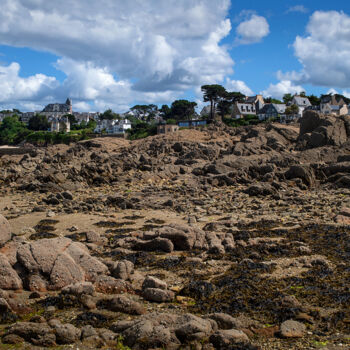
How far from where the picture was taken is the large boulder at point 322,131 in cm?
3997

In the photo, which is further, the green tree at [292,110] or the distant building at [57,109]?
the distant building at [57,109]

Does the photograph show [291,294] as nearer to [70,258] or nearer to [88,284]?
[88,284]

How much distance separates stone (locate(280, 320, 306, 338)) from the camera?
23.9ft

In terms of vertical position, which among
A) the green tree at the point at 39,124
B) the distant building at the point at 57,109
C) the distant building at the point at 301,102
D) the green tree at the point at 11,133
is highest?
the distant building at the point at 57,109

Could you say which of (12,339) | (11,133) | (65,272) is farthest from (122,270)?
(11,133)

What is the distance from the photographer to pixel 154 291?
8.98 metres

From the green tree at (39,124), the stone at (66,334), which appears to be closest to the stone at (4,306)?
the stone at (66,334)

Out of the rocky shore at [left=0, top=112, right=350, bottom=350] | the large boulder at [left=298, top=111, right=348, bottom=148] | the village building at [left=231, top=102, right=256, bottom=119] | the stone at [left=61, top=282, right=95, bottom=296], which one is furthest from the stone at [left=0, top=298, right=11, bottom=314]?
the village building at [left=231, top=102, right=256, bottom=119]

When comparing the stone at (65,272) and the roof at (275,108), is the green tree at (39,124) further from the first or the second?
the stone at (65,272)

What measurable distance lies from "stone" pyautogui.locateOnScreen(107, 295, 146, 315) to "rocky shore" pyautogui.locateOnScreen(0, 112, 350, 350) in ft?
0.06

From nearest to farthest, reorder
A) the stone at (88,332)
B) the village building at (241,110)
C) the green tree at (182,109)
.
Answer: the stone at (88,332) < the village building at (241,110) < the green tree at (182,109)

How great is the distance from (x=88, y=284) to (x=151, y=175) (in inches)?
821

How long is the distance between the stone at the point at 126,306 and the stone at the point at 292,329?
260 centimetres

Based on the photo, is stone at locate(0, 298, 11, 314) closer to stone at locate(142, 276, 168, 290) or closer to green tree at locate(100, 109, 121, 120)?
stone at locate(142, 276, 168, 290)
